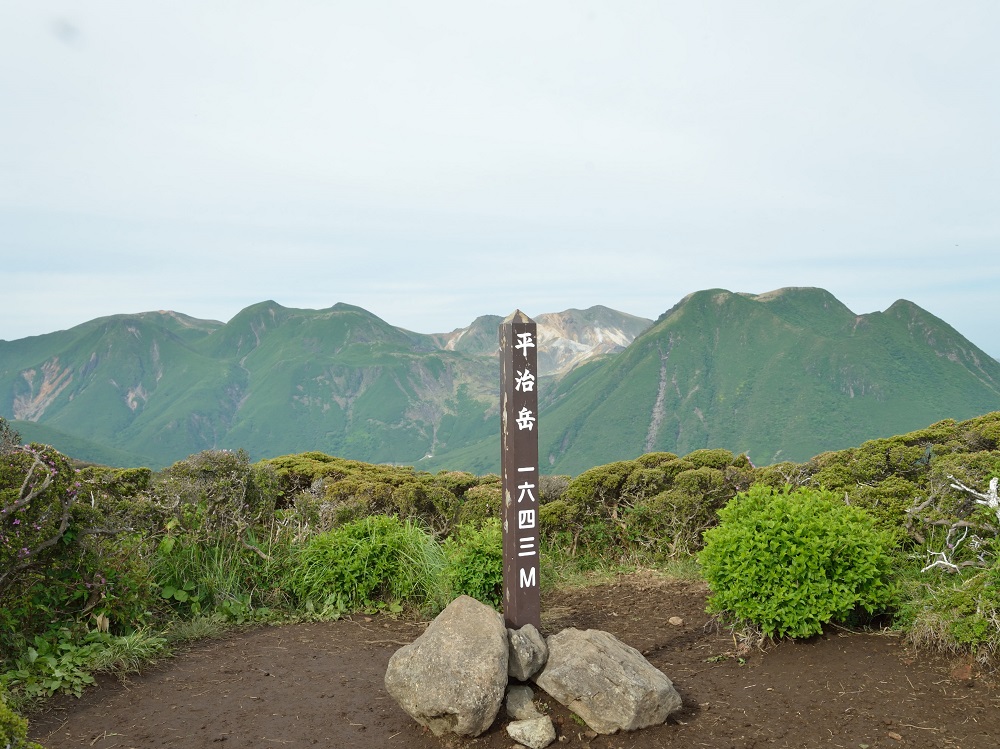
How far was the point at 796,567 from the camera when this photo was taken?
17.9 feet

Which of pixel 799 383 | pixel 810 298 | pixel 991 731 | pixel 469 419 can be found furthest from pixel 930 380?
pixel 991 731

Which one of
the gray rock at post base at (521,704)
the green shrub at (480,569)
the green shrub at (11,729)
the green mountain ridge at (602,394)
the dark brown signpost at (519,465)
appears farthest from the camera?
the green mountain ridge at (602,394)

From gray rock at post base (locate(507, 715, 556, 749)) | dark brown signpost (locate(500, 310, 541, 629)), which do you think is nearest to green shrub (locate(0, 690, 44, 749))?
gray rock at post base (locate(507, 715, 556, 749))

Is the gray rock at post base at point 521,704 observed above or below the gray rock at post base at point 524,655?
below

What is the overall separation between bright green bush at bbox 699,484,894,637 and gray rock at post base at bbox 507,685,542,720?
1669 millimetres

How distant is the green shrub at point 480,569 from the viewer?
6.66 m

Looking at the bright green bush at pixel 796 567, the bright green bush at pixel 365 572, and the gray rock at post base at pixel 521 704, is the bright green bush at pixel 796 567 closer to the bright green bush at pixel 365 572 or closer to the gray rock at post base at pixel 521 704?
the gray rock at post base at pixel 521 704

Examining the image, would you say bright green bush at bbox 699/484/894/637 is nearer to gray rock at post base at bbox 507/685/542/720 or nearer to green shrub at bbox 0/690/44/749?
gray rock at post base at bbox 507/685/542/720

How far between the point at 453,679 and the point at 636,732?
1112 mm

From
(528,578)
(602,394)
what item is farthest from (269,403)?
(528,578)

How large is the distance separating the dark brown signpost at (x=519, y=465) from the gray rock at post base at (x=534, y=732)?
2.85ft

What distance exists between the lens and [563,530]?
27.8ft

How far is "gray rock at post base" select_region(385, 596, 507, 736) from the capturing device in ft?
14.6

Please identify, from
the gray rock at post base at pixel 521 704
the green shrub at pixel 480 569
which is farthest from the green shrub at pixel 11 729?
the green shrub at pixel 480 569
